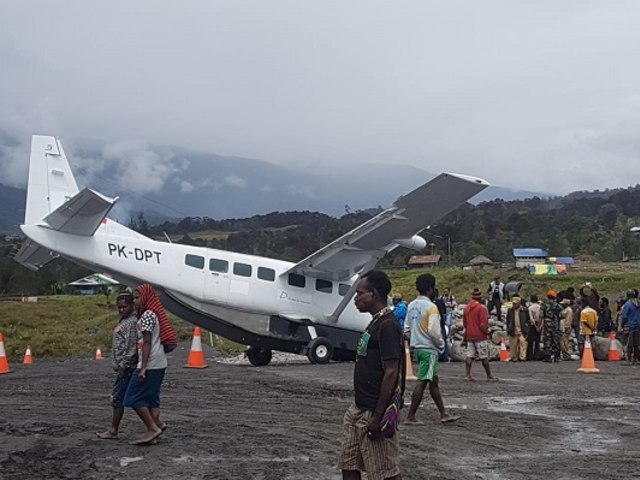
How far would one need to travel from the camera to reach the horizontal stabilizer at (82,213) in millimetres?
16234

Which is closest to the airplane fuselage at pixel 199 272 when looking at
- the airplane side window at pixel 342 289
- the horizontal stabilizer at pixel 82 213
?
the horizontal stabilizer at pixel 82 213

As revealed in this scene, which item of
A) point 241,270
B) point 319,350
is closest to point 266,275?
point 241,270

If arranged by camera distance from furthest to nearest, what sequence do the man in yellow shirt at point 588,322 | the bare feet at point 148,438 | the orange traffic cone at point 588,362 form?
the man in yellow shirt at point 588,322 < the orange traffic cone at point 588,362 < the bare feet at point 148,438

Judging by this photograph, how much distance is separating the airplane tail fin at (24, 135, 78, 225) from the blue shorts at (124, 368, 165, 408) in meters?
11.0

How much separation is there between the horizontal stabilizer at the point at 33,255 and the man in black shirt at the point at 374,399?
14277mm

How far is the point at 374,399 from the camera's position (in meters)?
5.29

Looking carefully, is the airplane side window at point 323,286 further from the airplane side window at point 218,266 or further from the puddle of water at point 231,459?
the puddle of water at point 231,459

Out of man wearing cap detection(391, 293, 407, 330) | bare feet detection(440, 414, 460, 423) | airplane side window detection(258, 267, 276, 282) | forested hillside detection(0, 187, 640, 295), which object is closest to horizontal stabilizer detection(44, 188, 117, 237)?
airplane side window detection(258, 267, 276, 282)

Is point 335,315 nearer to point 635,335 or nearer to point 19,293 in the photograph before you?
point 635,335

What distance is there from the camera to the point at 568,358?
20672 millimetres

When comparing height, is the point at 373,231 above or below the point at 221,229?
below

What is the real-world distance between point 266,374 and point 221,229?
101225mm

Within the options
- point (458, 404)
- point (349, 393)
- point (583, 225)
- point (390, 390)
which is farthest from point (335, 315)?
point (583, 225)

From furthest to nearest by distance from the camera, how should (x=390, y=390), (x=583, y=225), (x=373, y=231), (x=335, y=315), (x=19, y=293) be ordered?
(x=583, y=225), (x=19, y=293), (x=335, y=315), (x=373, y=231), (x=390, y=390)
